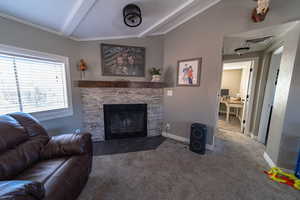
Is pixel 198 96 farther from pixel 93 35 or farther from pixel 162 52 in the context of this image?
pixel 93 35

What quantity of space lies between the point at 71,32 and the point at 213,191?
3.50 metres

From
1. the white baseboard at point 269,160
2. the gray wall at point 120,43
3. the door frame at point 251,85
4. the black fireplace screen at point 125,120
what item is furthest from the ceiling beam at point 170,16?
the white baseboard at point 269,160

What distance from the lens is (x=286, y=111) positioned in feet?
5.59

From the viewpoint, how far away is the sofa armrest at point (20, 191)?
656mm

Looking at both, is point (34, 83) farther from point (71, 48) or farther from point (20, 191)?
point (20, 191)

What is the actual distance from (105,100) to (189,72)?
2.03m

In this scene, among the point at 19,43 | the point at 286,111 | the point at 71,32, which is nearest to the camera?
the point at 286,111

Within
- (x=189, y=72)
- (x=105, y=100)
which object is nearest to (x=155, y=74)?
(x=189, y=72)

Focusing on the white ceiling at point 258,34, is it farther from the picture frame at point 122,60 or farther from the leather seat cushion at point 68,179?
the leather seat cushion at point 68,179

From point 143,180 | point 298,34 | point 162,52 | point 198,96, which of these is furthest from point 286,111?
point 162,52

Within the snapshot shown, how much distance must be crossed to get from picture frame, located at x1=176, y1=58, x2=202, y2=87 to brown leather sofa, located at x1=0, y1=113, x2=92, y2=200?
2.15m

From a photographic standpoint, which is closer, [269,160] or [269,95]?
[269,160]

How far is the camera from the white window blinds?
1.76 m

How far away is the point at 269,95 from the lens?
2.56m
